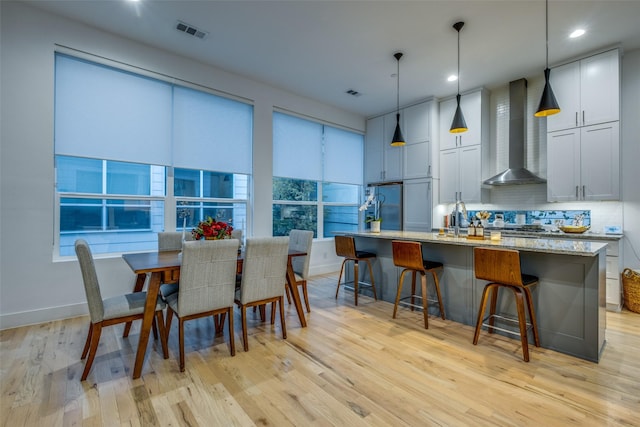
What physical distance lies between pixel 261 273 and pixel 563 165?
4.31 meters

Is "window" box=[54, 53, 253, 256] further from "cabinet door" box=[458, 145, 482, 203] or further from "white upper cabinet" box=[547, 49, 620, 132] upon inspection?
"white upper cabinet" box=[547, 49, 620, 132]

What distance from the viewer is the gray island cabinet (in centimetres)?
239

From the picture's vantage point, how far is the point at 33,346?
8.63 feet

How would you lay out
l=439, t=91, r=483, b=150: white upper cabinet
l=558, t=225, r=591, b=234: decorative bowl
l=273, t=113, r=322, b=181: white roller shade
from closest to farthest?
l=558, t=225, r=591, b=234: decorative bowl, l=439, t=91, r=483, b=150: white upper cabinet, l=273, t=113, r=322, b=181: white roller shade

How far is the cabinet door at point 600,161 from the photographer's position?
3.71 meters

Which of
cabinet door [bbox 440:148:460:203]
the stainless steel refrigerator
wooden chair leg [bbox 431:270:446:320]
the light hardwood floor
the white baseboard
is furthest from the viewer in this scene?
the stainless steel refrigerator

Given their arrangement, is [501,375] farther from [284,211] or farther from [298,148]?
[298,148]

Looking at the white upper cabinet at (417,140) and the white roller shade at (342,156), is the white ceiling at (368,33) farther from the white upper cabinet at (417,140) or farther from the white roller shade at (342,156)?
the white roller shade at (342,156)

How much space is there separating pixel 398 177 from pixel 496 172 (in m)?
1.65

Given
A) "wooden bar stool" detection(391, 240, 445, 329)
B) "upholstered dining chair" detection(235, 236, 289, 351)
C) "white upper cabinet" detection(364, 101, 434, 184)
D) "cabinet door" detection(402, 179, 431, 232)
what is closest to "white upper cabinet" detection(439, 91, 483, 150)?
"white upper cabinet" detection(364, 101, 434, 184)

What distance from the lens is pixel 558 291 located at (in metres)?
2.57

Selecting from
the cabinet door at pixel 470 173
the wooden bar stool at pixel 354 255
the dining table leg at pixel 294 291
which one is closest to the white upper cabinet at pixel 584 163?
the cabinet door at pixel 470 173

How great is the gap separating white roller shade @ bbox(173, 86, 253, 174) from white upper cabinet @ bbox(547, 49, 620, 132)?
4.46 meters

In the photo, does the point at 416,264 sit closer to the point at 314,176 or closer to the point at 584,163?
the point at 584,163
